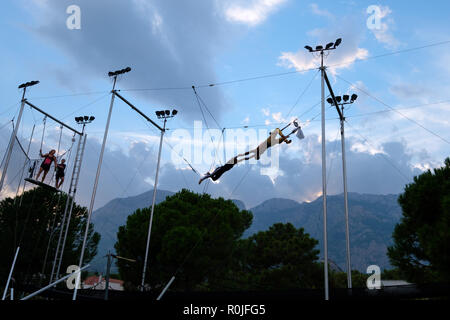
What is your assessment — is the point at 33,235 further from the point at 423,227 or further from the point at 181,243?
the point at 423,227

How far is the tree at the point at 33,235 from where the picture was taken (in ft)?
83.5

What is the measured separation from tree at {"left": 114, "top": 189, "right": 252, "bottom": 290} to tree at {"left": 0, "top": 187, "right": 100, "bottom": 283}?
19.6 ft

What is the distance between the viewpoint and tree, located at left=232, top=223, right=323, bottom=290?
1182 inches

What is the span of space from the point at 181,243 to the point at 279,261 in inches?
547

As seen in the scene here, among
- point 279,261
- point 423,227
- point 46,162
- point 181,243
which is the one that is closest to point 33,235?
point 181,243

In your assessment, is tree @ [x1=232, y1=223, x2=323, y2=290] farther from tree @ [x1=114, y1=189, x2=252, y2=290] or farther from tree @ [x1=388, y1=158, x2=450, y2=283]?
tree @ [x1=388, y1=158, x2=450, y2=283]

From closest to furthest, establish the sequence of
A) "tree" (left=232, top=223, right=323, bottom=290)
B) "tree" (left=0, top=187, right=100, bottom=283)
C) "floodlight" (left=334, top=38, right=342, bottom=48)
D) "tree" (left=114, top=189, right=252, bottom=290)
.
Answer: "floodlight" (left=334, top=38, right=342, bottom=48)
"tree" (left=114, top=189, right=252, bottom=290)
"tree" (left=0, top=187, right=100, bottom=283)
"tree" (left=232, top=223, right=323, bottom=290)

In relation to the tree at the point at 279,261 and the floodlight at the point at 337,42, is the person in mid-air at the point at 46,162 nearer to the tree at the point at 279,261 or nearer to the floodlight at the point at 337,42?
the floodlight at the point at 337,42

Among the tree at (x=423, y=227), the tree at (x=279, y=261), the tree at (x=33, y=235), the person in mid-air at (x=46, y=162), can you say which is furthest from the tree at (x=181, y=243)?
the tree at (x=423, y=227)

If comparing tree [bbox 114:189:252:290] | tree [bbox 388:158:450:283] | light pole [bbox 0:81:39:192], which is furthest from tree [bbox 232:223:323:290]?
light pole [bbox 0:81:39:192]

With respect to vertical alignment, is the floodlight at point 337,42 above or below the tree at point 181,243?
above

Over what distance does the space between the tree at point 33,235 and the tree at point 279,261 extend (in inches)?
569
